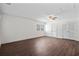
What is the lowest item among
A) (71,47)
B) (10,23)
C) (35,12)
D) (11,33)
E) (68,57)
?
(68,57)

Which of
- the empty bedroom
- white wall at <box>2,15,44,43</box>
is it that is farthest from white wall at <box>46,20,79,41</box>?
white wall at <box>2,15,44,43</box>

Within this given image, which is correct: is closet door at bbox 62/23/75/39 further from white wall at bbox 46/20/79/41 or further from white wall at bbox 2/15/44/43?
white wall at bbox 2/15/44/43

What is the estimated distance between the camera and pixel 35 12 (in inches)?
55.0

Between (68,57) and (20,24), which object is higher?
(20,24)

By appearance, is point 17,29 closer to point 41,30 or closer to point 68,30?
point 41,30

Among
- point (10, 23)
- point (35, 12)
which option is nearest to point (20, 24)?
point (10, 23)

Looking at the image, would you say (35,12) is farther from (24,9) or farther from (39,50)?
(39,50)

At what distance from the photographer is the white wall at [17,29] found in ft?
4.51

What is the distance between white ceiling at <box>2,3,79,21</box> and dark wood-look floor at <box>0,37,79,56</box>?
259mm

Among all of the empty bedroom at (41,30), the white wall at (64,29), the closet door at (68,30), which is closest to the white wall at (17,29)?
the empty bedroom at (41,30)

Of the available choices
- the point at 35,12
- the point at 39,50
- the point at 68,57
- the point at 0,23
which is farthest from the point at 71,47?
the point at 0,23

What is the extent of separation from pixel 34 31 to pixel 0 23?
395 millimetres

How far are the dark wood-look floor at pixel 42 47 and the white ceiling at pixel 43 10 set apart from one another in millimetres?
259

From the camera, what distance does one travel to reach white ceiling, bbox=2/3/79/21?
137 centimetres
